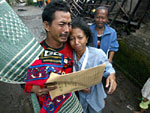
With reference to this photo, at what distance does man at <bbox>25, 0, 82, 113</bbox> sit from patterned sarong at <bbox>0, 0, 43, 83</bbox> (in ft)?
0.24

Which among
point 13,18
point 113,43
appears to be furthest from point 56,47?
point 113,43

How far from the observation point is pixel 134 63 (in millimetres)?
3244

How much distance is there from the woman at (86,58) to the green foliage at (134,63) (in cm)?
213

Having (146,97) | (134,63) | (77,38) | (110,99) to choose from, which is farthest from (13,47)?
(134,63)

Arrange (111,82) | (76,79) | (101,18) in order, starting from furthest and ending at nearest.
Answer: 1. (101,18)
2. (111,82)
3. (76,79)

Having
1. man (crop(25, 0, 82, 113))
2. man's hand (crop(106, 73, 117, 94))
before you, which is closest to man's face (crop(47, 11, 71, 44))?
man (crop(25, 0, 82, 113))

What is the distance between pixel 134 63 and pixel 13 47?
325 cm

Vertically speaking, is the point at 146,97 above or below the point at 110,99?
above

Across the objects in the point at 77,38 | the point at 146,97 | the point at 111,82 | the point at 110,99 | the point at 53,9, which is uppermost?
the point at 53,9

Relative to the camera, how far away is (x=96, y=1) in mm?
5895

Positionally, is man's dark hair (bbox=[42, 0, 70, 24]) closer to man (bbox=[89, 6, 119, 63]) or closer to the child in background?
man (bbox=[89, 6, 119, 63])

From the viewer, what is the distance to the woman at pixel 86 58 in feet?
4.04

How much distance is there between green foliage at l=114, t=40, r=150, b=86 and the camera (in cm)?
294

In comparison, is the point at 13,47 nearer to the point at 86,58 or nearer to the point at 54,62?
the point at 54,62
